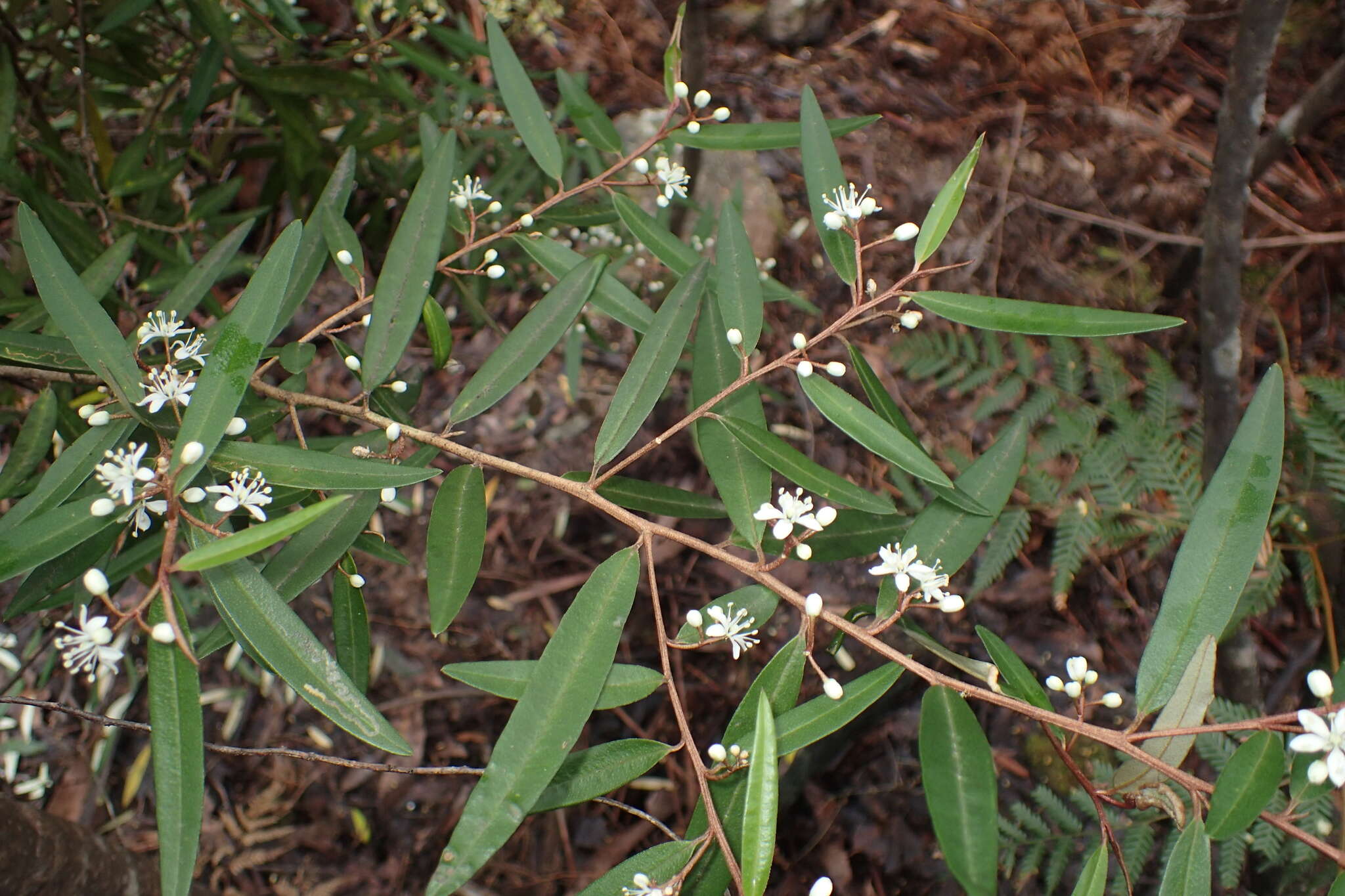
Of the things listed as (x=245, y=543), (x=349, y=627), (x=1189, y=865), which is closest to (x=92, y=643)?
(x=245, y=543)

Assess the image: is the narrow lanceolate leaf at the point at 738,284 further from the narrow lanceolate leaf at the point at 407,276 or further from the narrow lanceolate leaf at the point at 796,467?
the narrow lanceolate leaf at the point at 407,276

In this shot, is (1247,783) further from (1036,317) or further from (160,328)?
(160,328)

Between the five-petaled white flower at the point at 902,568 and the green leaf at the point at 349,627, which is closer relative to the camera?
the five-petaled white flower at the point at 902,568

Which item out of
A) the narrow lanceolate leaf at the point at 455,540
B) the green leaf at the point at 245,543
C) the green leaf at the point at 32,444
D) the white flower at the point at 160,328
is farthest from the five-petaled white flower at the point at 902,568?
the green leaf at the point at 32,444

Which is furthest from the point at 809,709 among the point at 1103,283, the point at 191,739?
the point at 1103,283

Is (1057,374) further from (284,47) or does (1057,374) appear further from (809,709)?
(284,47)

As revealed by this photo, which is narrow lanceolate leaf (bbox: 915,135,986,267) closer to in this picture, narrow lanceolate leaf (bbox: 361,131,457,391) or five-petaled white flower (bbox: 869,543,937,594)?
five-petaled white flower (bbox: 869,543,937,594)

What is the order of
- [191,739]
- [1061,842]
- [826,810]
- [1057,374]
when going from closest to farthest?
[191,739]
[1061,842]
[826,810]
[1057,374]

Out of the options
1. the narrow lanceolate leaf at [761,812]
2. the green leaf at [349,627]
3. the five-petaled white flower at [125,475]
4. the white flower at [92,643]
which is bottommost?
the green leaf at [349,627]
